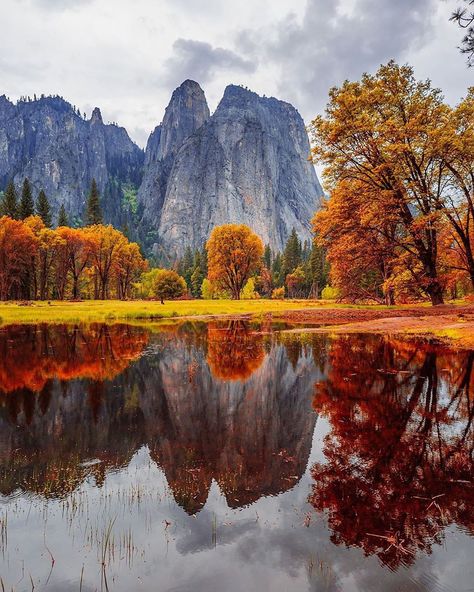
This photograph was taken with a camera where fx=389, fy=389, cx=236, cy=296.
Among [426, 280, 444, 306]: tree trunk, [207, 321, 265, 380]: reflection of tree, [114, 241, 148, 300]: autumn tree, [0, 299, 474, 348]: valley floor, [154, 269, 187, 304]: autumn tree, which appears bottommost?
[207, 321, 265, 380]: reflection of tree

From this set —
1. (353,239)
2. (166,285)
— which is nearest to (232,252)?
(166,285)

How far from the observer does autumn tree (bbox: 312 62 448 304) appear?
96.1 feet

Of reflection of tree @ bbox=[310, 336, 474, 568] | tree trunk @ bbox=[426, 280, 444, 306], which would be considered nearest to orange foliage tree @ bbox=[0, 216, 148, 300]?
tree trunk @ bbox=[426, 280, 444, 306]

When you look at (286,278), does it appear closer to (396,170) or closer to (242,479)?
(396,170)

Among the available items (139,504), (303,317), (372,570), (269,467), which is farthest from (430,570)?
(303,317)

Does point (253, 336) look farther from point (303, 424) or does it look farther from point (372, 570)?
point (372, 570)

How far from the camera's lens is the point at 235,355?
17547 millimetres

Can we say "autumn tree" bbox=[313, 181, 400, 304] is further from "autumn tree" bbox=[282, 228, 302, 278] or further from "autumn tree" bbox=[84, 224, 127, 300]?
"autumn tree" bbox=[282, 228, 302, 278]

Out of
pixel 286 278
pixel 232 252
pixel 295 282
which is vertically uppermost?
pixel 232 252

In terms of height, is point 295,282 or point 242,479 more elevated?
point 295,282

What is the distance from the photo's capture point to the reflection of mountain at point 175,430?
6.03 m

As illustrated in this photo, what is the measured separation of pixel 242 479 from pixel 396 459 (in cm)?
253

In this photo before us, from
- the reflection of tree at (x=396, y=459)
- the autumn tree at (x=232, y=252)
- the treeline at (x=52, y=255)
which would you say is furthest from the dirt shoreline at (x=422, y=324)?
the treeline at (x=52, y=255)

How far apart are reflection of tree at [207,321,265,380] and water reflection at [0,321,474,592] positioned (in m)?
1.16
